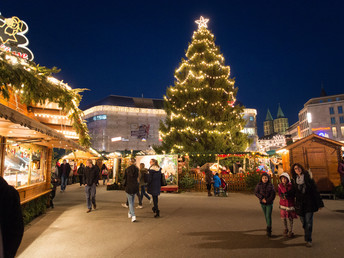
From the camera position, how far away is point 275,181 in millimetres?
14141

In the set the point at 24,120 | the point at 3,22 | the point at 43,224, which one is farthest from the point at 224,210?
the point at 3,22

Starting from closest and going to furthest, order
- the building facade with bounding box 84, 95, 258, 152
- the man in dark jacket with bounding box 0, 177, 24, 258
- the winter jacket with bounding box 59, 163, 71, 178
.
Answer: the man in dark jacket with bounding box 0, 177, 24, 258 → the winter jacket with bounding box 59, 163, 71, 178 → the building facade with bounding box 84, 95, 258, 152

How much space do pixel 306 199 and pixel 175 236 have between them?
307 centimetres

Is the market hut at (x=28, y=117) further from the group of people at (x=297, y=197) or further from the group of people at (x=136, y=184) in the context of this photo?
the group of people at (x=297, y=197)

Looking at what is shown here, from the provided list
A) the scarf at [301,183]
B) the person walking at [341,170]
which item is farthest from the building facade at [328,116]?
the scarf at [301,183]

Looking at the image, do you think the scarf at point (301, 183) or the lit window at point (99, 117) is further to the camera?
the lit window at point (99, 117)

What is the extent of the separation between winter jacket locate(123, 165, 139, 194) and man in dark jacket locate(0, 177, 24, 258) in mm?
5658

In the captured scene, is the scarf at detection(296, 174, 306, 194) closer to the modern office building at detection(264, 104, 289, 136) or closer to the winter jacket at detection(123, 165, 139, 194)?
the winter jacket at detection(123, 165, 139, 194)

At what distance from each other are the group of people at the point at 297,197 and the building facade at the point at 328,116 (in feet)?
281

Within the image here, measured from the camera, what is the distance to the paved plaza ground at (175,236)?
4770 mm

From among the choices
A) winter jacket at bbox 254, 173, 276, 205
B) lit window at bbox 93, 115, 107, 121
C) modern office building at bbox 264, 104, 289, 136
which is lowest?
winter jacket at bbox 254, 173, 276, 205

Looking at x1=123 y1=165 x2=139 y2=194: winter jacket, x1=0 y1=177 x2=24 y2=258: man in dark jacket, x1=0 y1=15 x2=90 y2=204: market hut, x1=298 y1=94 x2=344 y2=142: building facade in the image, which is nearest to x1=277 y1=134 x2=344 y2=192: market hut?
x1=123 y1=165 x2=139 y2=194: winter jacket

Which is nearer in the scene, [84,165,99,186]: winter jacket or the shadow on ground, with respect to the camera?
the shadow on ground

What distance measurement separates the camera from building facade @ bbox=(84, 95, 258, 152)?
53719 millimetres
